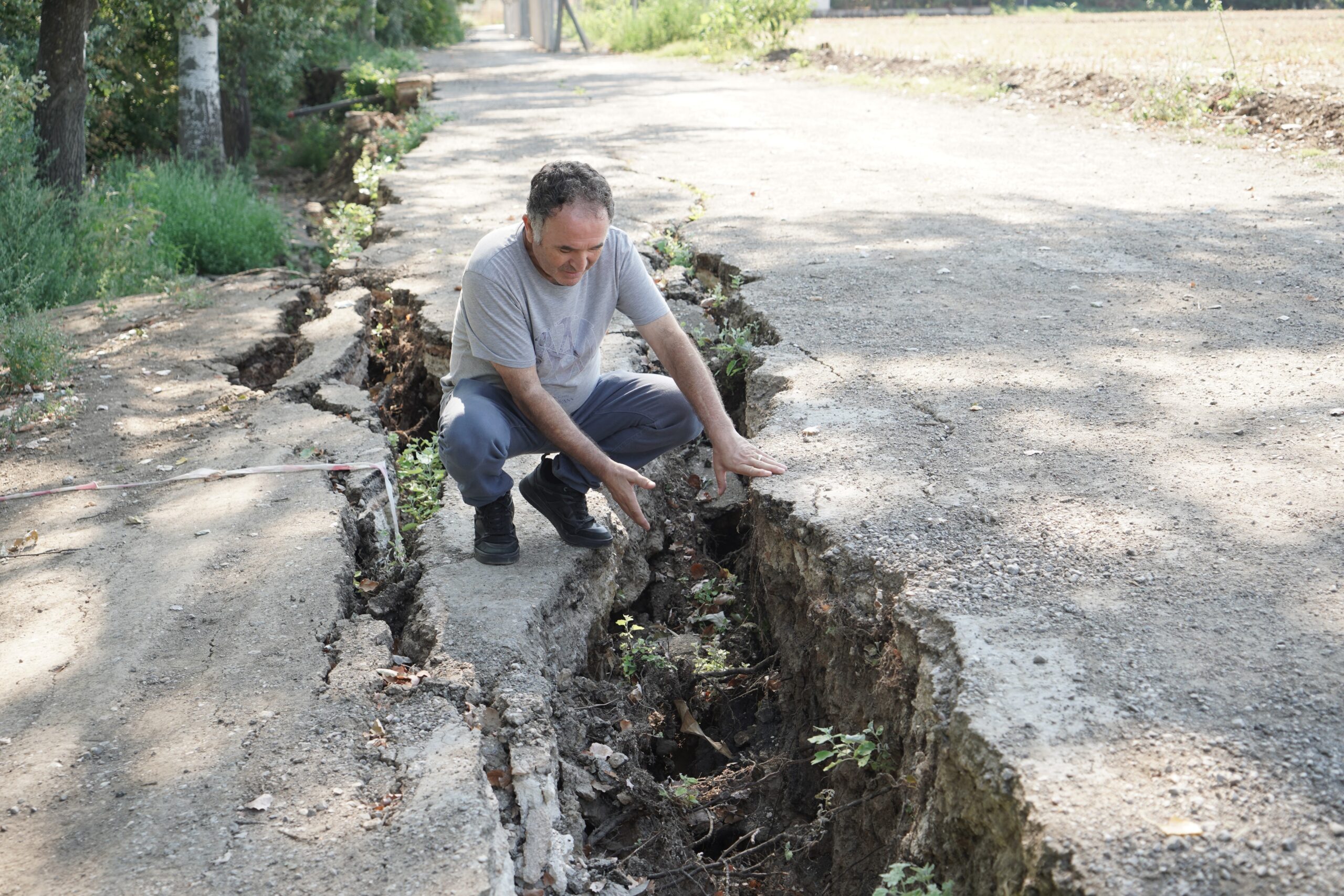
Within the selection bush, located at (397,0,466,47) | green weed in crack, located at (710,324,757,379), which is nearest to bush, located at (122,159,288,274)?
green weed in crack, located at (710,324,757,379)

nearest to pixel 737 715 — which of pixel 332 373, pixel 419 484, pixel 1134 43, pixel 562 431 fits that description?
pixel 562 431

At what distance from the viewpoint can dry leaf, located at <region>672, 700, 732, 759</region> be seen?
10.3ft

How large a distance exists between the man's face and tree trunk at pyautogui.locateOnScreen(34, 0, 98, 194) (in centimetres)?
510

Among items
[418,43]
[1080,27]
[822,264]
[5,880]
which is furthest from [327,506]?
[418,43]

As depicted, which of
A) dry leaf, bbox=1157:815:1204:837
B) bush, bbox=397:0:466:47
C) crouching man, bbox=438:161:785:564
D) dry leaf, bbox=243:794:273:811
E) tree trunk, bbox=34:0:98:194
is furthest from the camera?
bush, bbox=397:0:466:47

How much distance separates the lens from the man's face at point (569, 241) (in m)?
2.75

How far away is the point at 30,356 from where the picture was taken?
15.1 ft

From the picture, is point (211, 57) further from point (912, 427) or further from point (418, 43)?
point (418, 43)

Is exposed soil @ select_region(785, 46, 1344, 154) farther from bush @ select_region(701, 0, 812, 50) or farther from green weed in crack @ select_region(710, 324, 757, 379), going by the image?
green weed in crack @ select_region(710, 324, 757, 379)

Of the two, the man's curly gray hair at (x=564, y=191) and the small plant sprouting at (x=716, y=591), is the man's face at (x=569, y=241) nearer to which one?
the man's curly gray hair at (x=564, y=191)

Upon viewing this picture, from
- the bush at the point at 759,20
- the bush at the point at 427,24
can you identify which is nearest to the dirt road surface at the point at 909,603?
the bush at the point at 759,20

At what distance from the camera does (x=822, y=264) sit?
541 cm

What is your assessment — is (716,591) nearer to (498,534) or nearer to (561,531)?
(561,531)

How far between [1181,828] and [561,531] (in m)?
1.86
